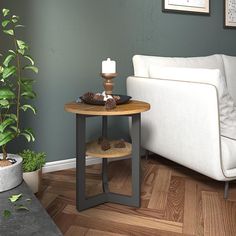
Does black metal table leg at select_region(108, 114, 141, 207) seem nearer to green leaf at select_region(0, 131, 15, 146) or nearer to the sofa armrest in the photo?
the sofa armrest

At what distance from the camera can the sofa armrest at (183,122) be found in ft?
5.10

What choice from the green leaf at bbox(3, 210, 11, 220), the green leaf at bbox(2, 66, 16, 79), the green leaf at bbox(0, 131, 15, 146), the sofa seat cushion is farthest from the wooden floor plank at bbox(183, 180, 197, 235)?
the green leaf at bbox(2, 66, 16, 79)

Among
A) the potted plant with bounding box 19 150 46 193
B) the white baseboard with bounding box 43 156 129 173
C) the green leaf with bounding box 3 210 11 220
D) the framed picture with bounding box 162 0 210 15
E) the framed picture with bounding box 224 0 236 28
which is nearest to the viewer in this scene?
the green leaf with bounding box 3 210 11 220

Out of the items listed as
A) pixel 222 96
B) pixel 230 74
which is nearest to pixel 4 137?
pixel 222 96

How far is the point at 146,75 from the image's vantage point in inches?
83.4

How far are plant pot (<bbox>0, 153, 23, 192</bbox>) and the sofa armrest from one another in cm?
94

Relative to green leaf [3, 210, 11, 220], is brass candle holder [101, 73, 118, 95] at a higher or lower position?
higher

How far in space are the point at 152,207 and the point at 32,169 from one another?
0.70 m

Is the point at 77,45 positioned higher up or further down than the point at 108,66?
higher up

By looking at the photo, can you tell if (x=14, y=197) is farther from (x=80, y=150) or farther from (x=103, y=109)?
(x=103, y=109)

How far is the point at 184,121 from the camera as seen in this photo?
173 cm

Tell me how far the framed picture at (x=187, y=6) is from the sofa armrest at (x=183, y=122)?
758 mm

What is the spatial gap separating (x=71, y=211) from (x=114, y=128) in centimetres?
89

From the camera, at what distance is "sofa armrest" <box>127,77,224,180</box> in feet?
5.10
